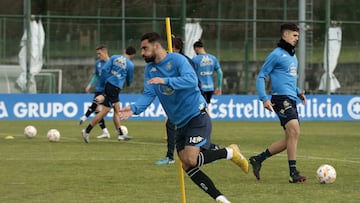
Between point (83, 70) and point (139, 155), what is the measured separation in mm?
20977

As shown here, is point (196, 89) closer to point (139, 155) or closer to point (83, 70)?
point (139, 155)

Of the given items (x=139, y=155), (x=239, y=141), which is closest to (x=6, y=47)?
(x=239, y=141)

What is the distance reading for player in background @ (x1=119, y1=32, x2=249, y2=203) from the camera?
32.9ft

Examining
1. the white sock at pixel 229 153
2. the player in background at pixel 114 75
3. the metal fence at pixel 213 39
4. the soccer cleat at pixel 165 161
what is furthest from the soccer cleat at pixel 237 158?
the metal fence at pixel 213 39

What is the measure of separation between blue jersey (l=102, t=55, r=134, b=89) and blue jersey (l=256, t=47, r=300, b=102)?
7.67m

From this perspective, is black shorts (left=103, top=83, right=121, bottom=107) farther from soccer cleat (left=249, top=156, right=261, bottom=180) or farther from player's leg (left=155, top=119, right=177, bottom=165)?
soccer cleat (left=249, top=156, right=261, bottom=180)

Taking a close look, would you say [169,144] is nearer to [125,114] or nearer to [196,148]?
[196,148]

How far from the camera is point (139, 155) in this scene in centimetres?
1695

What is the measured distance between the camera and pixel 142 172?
14.0 meters

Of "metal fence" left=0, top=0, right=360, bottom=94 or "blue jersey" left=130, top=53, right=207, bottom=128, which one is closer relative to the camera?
"blue jersey" left=130, top=53, right=207, bottom=128

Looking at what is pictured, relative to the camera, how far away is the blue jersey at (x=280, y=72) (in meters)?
13.0

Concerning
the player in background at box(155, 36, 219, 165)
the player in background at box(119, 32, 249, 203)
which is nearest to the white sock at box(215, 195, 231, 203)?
the player in background at box(119, 32, 249, 203)

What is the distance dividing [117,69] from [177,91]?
1021 centimetres

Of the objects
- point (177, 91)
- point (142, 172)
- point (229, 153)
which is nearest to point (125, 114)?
point (177, 91)
